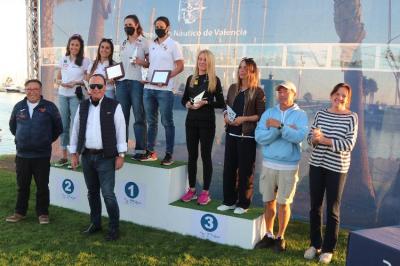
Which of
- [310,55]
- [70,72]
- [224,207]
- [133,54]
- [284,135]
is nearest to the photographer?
[284,135]

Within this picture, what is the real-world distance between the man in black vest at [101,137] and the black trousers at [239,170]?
0.92 meters

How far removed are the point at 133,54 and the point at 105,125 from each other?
3.14ft

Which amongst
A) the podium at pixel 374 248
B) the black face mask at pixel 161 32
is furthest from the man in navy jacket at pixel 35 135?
the podium at pixel 374 248

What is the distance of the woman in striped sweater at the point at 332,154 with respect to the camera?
3.03 meters

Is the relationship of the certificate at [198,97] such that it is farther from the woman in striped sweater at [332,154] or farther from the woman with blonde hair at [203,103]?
the woman in striped sweater at [332,154]

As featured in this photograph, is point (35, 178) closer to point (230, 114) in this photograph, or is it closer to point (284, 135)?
point (230, 114)

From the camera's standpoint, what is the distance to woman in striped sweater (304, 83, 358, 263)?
3.03 meters

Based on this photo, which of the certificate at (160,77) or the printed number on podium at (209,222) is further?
the certificate at (160,77)

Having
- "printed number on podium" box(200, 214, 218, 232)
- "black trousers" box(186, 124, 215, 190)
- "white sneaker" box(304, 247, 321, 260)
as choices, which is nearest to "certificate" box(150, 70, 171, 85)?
"black trousers" box(186, 124, 215, 190)

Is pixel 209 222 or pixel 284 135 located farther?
pixel 209 222

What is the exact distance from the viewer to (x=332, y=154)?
10.1 ft

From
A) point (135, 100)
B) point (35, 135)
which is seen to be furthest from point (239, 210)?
point (35, 135)

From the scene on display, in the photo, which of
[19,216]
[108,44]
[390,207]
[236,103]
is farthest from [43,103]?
[390,207]

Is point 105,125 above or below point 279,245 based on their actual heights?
above
